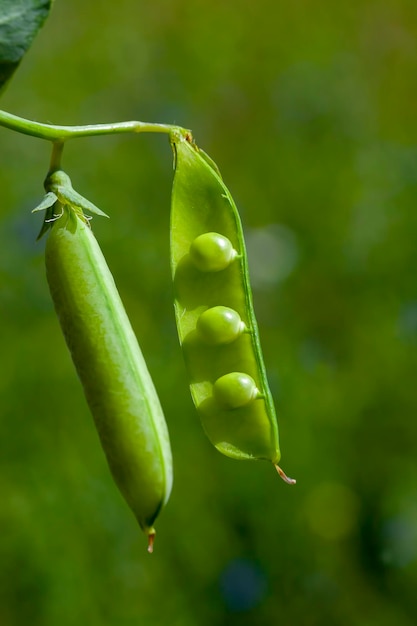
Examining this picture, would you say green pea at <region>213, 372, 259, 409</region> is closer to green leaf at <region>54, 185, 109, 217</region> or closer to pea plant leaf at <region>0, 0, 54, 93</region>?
green leaf at <region>54, 185, 109, 217</region>

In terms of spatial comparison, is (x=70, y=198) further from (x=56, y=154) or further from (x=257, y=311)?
(x=257, y=311)

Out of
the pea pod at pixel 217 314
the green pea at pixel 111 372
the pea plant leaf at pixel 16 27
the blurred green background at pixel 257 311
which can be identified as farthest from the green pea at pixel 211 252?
the blurred green background at pixel 257 311

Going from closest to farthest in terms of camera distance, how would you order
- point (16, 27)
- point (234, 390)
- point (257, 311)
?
point (16, 27), point (234, 390), point (257, 311)

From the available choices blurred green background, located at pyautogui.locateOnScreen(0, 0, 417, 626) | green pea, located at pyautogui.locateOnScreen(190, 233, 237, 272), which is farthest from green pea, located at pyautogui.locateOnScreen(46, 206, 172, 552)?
blurred green background, located at pyautogui.locateOnScreen(0, 0, 417, 626)

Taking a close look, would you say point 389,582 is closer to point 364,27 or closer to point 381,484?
point 381,484

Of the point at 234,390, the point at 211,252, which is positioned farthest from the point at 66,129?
the point at 234,390

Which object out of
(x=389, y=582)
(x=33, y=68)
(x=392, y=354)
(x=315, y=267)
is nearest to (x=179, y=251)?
(x=389, y=582)

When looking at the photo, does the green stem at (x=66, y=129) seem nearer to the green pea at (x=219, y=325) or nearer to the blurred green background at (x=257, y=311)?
the green pea at (x=219, y=325)
